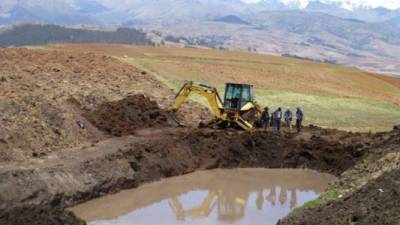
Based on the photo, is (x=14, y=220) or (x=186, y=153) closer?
(x=14, y=220)

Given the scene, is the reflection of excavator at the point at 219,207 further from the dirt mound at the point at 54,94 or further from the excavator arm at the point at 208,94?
the excavator arm at the point at 208,94

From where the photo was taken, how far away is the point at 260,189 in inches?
997

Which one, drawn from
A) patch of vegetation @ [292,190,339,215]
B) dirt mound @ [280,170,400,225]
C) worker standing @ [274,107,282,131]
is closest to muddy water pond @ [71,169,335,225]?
patch of vegetation @ [292,190,339,215]

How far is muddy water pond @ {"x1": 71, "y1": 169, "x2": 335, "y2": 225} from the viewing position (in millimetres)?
20016

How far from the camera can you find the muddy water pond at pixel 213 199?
20016mm

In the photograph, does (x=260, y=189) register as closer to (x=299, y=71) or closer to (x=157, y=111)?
(x=157, y=111)

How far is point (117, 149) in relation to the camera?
25109 mm

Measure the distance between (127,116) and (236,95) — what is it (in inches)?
215

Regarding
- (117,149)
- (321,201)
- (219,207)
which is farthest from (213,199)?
(321,201)

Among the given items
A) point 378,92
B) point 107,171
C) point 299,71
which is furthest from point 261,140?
point 299,71

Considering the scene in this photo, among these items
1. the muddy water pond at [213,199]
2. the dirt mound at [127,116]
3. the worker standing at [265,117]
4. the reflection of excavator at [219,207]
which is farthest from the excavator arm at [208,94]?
the reflection of excavator at [219,207]

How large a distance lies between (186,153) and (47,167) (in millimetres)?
8042

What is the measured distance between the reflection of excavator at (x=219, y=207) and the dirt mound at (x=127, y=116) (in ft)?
21.8

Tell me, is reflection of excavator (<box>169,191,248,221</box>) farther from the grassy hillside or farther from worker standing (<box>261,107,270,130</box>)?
the grassy hillside
